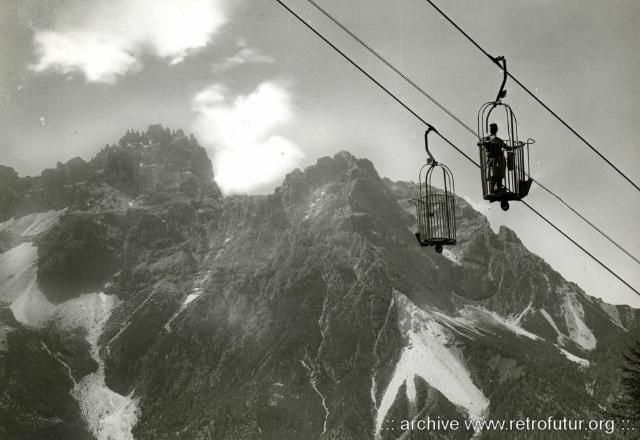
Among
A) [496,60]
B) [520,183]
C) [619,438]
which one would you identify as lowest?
[619,438]

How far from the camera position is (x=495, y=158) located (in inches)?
643

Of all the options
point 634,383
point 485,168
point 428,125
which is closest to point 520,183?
point 485,168

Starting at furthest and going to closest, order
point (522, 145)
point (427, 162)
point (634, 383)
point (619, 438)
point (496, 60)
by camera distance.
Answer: point (619, 438)
point (634, 383)
point (427, 162)
point (522, 145)
point (496, 60)

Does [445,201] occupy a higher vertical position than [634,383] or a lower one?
higher

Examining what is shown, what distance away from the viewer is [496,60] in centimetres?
1548

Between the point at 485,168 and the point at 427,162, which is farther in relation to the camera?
the point at 427,162

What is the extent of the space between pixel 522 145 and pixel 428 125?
242 cm

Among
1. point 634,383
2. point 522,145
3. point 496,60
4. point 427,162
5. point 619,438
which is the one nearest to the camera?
point 496,60

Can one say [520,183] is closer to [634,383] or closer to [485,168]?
[485,168]

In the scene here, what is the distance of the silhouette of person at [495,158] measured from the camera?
1623cm

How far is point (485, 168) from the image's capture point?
646 inches

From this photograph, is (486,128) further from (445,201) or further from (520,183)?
(445,201)

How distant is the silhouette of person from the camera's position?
639 inches

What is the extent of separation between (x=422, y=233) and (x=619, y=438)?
208 metres
